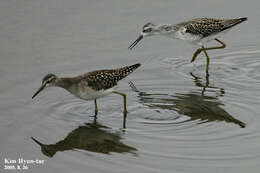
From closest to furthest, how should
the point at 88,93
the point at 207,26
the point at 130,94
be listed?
1. the point at 88,93
2. the point at 130,94
3. the point at 207,26

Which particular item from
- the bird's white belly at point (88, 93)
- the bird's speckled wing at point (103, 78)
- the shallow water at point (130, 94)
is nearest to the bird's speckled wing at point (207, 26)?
the shallow water at point (130, 94)

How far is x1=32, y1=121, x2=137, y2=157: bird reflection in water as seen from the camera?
27.0 ft

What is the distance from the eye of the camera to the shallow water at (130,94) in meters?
8.02

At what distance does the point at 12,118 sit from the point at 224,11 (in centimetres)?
708

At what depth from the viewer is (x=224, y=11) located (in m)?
14.4

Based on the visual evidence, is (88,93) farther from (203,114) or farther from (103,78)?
(203,114)

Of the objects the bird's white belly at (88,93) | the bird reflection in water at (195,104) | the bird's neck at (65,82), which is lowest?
the bird reflection in water at (195,104)

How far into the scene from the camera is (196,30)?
39.8ft

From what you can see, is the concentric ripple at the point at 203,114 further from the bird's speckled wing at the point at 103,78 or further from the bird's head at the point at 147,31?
the bird's head at the point at 147,31

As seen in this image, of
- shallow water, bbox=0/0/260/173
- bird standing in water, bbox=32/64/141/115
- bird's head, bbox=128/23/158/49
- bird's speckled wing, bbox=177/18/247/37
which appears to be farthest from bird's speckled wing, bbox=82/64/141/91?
bird's speckled wing, bbox=177/18/247/37

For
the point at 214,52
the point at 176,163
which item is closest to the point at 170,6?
the point at 214,52

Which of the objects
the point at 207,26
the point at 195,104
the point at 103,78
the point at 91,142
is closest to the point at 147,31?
the point at 207,26

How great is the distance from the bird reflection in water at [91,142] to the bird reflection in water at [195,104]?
4.21ft

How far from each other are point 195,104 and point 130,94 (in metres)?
1.22
